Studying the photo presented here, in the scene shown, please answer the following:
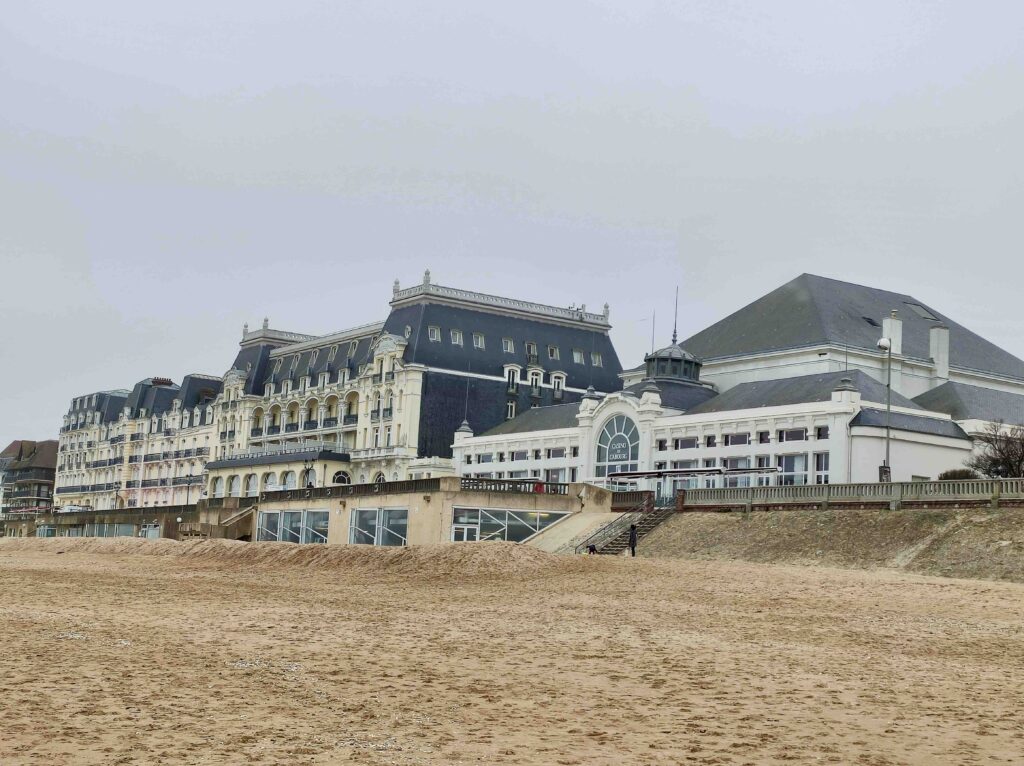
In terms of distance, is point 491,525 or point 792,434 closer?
point 491,525

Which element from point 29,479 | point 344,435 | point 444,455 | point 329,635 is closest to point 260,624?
point 329,635

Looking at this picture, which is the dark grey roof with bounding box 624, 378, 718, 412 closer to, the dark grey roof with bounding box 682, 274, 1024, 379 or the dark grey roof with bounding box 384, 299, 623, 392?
the dark grey roof with bounding box 682, 274, 1024, 379

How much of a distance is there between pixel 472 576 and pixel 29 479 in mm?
159989

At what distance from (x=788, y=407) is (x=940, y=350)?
21752 millimetres

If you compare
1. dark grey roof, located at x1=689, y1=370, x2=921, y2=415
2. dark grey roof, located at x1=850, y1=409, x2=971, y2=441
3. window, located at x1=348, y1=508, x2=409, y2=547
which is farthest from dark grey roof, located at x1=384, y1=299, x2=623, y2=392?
dark grey roof, located at x1=850, y1=409, x2=971, y2=441

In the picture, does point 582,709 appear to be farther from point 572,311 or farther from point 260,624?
point 572,311

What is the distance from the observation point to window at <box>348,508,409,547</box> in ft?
212

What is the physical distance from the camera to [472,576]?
3956cm

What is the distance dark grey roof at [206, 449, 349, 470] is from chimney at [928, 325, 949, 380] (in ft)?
155

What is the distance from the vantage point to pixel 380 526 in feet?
218

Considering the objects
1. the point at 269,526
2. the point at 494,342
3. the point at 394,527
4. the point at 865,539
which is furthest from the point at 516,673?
the point at 494,342

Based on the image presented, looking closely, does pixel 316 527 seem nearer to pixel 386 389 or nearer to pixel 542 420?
pixel 542 420

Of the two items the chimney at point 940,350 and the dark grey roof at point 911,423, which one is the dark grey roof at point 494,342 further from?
the dark grey roof at point 911,423

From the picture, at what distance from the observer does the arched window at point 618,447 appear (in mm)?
81938
